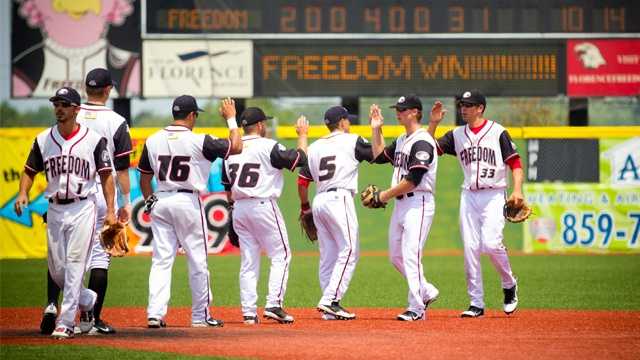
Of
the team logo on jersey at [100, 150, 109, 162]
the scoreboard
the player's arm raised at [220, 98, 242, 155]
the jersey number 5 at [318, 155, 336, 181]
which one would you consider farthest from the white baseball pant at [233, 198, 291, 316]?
the scoreboard

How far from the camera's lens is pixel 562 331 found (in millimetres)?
9109

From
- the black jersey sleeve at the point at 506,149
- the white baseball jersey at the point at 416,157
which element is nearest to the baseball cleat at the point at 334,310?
the white baseball jersey at the point at 416,157

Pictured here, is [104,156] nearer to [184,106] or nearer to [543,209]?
[184,106]

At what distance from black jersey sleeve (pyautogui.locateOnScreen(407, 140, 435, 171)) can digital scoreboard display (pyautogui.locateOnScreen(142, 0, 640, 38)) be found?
27.1ft

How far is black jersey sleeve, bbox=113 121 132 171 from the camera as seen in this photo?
896cm

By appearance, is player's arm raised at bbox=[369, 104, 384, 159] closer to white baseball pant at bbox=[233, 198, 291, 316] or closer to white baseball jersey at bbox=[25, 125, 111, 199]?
white baseball pant at bbox=[233, 198, 291, 316]

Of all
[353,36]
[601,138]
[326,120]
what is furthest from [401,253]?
[601,138]

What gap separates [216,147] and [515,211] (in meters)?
2.88

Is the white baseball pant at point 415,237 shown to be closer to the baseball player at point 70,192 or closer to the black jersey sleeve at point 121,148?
the black jersey sleeve at point 121,148

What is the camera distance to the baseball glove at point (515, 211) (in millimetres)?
10453

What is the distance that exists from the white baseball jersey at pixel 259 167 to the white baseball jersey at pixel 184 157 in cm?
71

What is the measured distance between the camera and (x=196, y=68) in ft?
61.5

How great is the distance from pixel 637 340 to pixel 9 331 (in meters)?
4.65

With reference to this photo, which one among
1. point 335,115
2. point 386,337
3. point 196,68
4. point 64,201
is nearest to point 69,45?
point 196,68
